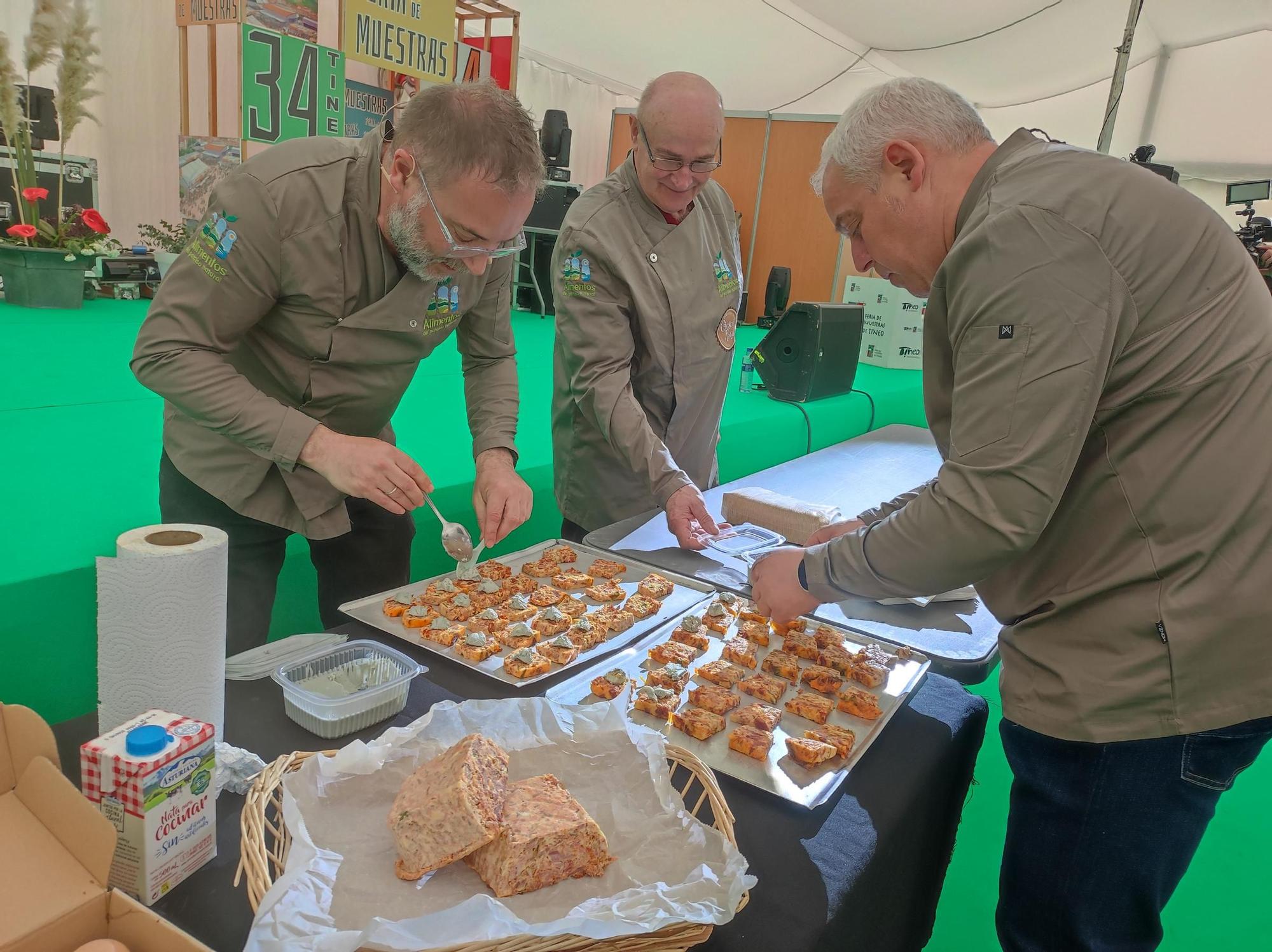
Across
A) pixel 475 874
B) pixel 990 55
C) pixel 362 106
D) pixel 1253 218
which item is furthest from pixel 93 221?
pixel 990 55

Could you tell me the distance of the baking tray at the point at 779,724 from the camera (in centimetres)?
119

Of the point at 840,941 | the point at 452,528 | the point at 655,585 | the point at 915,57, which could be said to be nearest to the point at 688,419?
the point at 655,585

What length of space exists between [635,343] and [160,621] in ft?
5.10

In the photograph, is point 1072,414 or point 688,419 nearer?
point 1072,414

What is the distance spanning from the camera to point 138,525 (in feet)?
6.40

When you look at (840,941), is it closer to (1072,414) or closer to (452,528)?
(1072,414)

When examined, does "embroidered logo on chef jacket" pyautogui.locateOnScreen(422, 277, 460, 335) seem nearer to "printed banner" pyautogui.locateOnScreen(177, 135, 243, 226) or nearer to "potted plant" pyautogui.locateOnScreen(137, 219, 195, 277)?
"potted plant" pyautogui.locateOnScreen(137, 219, 195, 277)

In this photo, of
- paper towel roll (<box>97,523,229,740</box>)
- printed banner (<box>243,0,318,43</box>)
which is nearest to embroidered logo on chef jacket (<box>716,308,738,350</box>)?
paper towel roll (<box>97,523,229,740</box>)

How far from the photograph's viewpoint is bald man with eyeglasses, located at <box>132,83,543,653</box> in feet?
4.82

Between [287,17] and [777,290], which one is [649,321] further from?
[287,17]

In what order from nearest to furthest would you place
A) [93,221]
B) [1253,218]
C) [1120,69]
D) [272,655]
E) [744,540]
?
[272,655] → [744,540] → [93,221] → [1253,218] → [1120,69]

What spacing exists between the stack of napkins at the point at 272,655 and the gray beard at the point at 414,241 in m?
A: 0.72

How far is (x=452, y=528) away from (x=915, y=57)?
868 centimetres

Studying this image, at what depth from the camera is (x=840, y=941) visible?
1012 millimetres
